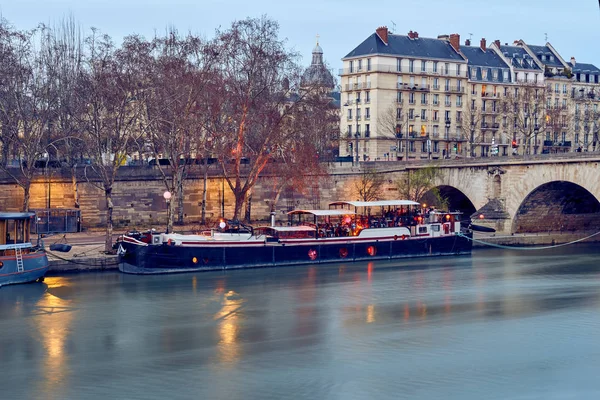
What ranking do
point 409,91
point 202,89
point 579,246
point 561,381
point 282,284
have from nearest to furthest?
point 561,381 → point 282,284 → point 202,89 → point 579,246 → point 409,91

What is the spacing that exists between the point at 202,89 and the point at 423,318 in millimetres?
21795

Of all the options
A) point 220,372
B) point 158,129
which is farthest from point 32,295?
point 158,129

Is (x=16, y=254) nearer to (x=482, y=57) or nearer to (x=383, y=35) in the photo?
(x=383, y=35)

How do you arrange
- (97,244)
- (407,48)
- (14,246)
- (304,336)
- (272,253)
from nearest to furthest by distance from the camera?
(304,336)
(14,246)
(272,253)
(97,244)
(407,48)

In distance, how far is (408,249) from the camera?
44.5 metres

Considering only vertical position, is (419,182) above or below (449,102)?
below

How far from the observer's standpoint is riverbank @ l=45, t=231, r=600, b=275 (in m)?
37.1

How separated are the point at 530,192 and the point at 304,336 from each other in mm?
27408

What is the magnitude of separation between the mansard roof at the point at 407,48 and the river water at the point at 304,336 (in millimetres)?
42146

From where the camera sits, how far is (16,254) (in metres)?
33.4

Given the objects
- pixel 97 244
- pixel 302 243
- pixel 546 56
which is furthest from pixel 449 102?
pixel 97 244

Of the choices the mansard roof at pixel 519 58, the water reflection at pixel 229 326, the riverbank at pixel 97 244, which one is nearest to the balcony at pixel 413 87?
the mansard roof at pixel 519 58

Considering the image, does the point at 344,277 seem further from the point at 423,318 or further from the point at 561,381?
the point at 561,381

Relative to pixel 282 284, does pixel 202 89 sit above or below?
above
